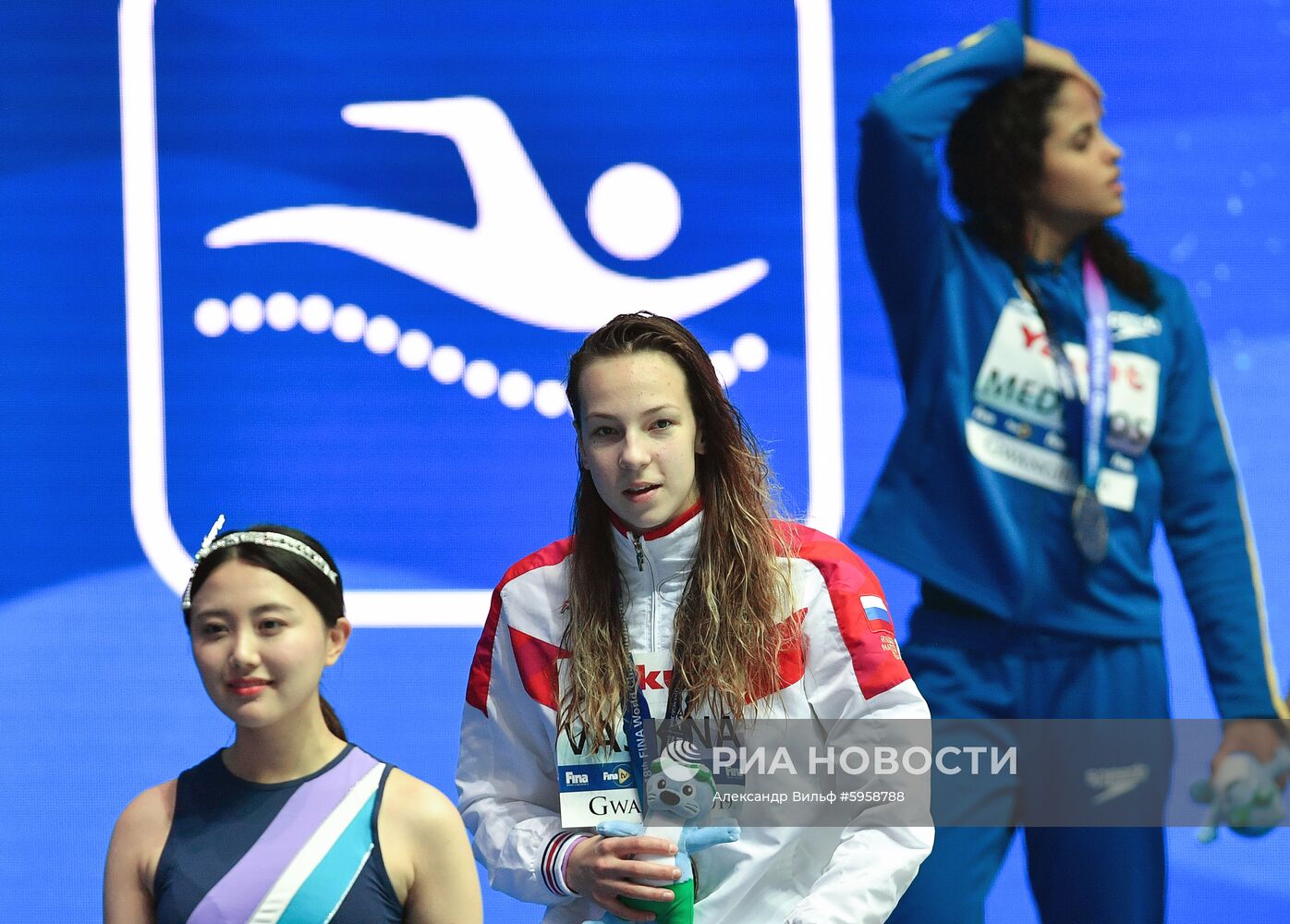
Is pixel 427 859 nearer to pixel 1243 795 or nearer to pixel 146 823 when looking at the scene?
pixel 146 823

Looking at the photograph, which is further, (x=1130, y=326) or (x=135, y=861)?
(x=1130, y=326)

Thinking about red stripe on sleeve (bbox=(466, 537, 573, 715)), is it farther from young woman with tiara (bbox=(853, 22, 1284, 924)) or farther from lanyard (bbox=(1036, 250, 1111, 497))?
lanyard (bbox=(1036, 250, 1111, 497))

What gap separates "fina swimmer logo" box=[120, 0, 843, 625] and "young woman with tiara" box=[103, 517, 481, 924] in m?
1.38

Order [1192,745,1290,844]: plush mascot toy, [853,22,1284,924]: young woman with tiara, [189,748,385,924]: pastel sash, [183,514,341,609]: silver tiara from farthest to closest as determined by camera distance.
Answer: [1192,745,1290,844]: plush mascot toy → [853,22,1284,924]: young woman with tiara → [183,514,341,609]: silver tiara → [189,748,385,924]: pastel sash

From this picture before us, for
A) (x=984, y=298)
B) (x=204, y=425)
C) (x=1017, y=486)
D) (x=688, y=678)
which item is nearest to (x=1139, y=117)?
(x=984, y=298)

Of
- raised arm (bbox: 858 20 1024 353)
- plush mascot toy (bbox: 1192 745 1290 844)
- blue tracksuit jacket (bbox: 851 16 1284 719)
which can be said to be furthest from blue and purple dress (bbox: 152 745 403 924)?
plush mascot toy (bbox: 1192 745 1290 844)

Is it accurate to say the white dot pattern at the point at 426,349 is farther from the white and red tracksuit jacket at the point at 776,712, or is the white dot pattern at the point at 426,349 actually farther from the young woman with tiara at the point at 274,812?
the young woman with tiara at the point at 274,812

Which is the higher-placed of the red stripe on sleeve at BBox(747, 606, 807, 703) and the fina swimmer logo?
the fina swimmer logo

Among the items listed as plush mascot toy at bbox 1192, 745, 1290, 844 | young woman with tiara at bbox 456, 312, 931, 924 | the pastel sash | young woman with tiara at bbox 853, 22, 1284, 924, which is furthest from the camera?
plush mascot toy at bbox 1192, 745, 1290, 844

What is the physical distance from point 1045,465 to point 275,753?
1.96 metres

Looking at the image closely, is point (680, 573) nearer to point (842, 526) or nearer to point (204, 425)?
point (842, 526)

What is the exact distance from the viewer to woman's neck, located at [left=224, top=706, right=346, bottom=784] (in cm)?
187

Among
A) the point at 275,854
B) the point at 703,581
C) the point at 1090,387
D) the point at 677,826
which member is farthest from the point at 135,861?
the point at 1090,387

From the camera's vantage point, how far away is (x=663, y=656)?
2.09 m
